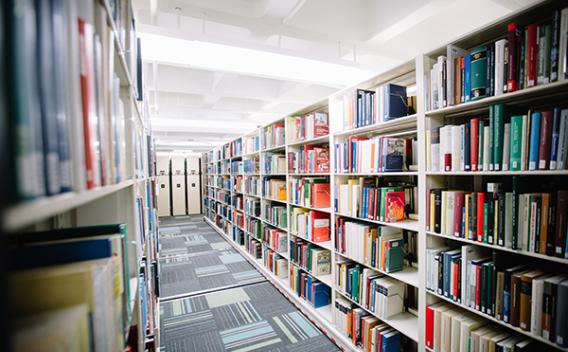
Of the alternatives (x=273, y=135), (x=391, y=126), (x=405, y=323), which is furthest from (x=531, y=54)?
(x=273, y=135)

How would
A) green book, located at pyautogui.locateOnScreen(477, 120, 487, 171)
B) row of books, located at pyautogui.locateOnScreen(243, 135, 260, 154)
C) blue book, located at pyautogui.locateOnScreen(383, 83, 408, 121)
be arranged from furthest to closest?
row of books, located at pyautogui.locateOnScreen(243, 135, 260, 154) → blue book, located at pyautogui.locateOnScreen(383, 83, 408, 121) → green book, located at pyautogui.locateOnScreen(477, 120, 487, 171)

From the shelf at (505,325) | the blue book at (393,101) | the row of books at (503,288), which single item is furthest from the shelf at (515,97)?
the shelf at (505,325)

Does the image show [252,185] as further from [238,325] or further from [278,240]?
[238,325]

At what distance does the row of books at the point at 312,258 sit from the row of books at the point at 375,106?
1395 millimetres

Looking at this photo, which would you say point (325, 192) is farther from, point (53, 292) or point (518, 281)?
point (53, 292)

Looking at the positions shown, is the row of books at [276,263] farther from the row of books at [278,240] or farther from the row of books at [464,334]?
the row of books at [464,334]

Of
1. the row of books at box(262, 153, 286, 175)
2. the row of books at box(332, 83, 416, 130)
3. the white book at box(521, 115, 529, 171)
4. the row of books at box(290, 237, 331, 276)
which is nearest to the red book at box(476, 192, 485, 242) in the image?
the white book at box(521, 115, 529, 171)

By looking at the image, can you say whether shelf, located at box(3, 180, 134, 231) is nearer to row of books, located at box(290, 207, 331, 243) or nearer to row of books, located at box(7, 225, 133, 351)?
row of books, located at box(7, 225, 133, 351)

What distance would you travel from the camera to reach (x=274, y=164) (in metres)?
3.67

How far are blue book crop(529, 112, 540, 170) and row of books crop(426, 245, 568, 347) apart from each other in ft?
1.71

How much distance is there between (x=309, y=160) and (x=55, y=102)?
255 cm

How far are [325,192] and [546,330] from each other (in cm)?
188

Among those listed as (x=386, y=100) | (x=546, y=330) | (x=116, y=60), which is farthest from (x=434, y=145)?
(x=116, y=60)

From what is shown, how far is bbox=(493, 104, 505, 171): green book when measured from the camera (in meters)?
1.30
